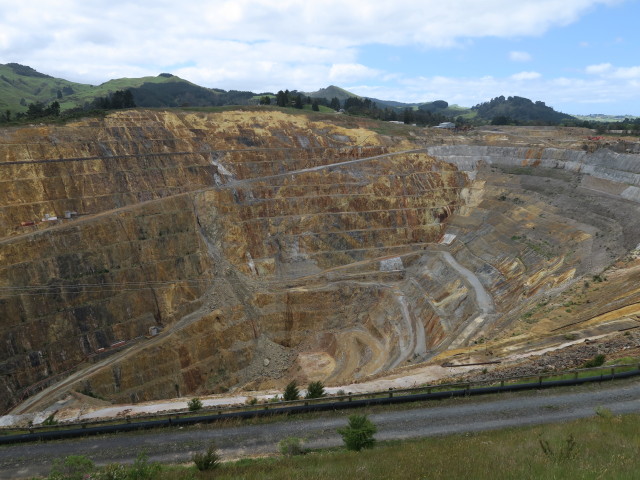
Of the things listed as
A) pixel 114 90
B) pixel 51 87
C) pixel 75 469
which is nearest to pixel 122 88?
pixel 114 90

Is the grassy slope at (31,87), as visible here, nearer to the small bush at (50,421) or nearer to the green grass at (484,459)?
the small bush at (50,421)

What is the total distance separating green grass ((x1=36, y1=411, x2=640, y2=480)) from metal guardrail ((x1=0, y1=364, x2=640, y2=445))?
295cm

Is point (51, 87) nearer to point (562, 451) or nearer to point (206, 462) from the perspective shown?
point (206, 462)

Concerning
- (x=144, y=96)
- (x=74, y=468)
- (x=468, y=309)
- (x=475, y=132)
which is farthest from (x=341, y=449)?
(x=144, y=96)

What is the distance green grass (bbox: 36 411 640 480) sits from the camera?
34.7 feet

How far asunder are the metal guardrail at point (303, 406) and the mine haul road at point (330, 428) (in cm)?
29

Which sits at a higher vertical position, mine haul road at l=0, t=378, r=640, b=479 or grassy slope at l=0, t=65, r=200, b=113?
grassy slope at l=0, t=65, r=200, b=113

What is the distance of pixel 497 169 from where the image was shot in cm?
5897

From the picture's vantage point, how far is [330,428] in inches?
634

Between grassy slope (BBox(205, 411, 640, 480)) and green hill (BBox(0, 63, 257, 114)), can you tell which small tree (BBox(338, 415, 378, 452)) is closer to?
grassy slope (BBox(205, 411, 640, 480))

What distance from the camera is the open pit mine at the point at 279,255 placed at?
108 ft

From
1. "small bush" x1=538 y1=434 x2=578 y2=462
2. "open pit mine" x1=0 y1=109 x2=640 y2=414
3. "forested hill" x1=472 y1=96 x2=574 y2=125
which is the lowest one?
"open pit mine" x1=0 y1=109 x2=640 y2=414

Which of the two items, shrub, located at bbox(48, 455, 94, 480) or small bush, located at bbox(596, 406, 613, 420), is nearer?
shrub, located at bbox(48, 455, 94, 480)

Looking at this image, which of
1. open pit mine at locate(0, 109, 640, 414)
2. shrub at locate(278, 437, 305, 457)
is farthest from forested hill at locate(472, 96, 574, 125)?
shrub at locate(278, 437, 305, 457)
